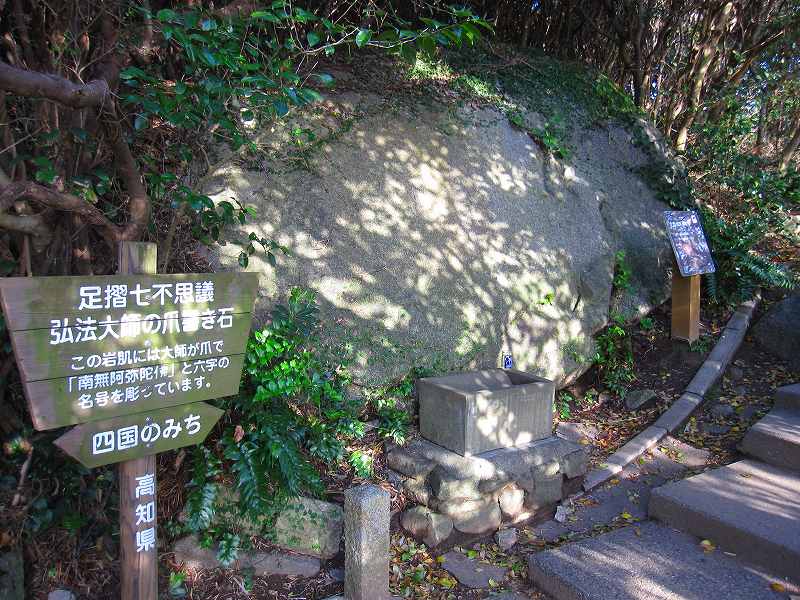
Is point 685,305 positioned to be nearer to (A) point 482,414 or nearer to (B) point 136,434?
(A) point 482,414

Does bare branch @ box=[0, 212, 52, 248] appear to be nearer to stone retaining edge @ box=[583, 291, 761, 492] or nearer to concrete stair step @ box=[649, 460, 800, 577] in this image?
stone retaining edge @ box=[583, 291, 761, 492]

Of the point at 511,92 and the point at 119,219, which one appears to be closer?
the point at 119,219

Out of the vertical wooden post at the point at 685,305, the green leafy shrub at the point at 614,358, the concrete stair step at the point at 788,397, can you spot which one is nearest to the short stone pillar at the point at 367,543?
the green leafy shrub at the point at 614,358

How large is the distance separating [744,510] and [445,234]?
314 centimetres

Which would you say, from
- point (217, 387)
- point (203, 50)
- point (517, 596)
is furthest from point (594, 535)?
point (203, 50)

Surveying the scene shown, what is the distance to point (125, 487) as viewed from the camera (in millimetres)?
2404

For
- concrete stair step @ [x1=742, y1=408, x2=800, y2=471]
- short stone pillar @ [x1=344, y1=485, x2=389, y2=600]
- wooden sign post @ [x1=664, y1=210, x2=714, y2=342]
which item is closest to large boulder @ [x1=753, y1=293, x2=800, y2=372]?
wooden sign post @ [x1=664, y1=210, x2=714, y2=342]

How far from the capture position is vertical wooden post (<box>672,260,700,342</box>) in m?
5.90

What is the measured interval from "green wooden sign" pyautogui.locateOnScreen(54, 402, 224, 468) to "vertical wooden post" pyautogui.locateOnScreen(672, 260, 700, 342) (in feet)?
16.8

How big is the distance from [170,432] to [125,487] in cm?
29

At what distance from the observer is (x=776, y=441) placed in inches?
171

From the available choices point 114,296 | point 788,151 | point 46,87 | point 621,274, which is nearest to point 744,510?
point 621,274

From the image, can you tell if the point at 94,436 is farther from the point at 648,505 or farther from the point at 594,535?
the point at 648,505

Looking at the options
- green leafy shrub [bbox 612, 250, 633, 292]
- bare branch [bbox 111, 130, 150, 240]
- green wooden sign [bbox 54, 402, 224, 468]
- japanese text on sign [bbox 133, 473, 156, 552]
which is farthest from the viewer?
green leafy shrub [bbox 612, 250, 633, 292]
